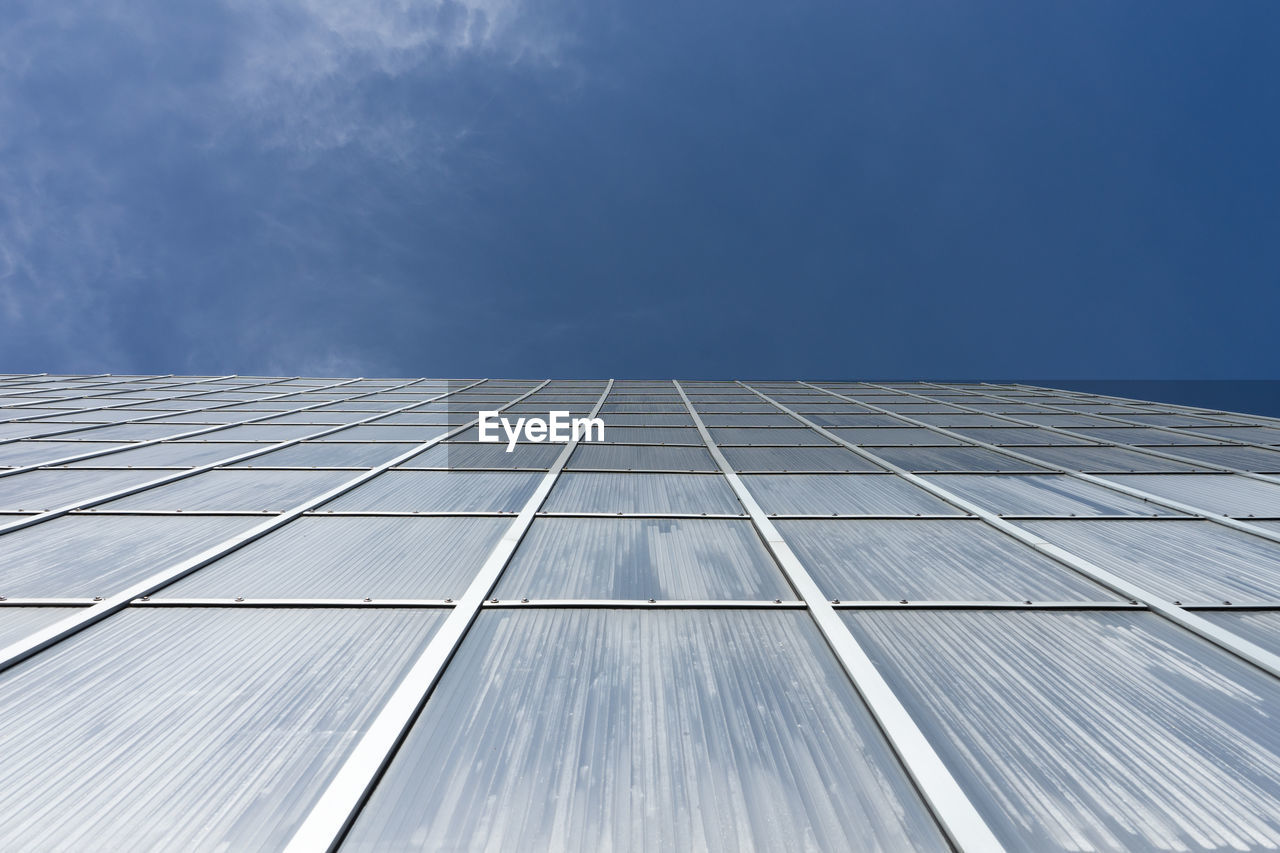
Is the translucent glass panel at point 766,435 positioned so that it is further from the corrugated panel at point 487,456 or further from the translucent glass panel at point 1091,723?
the translucent glass panel at point 1091,723

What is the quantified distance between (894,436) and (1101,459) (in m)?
3.47

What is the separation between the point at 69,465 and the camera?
333 inches

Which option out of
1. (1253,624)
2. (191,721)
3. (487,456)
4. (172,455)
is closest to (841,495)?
(1253,624)

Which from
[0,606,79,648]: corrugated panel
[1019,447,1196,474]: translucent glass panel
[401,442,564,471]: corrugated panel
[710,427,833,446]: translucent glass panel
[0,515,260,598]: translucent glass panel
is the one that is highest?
[1019,447,1196,474]: translucent glass panel

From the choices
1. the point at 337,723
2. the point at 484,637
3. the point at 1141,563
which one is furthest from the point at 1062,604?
the point at 337,723

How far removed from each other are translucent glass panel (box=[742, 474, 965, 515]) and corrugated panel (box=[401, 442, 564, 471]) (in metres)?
3.65

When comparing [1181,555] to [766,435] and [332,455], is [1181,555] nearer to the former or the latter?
[766,435]

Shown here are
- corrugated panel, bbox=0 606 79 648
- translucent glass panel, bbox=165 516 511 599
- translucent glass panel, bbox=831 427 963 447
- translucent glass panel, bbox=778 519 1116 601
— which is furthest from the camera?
translucent glass panel, bbox=831 427 963 447

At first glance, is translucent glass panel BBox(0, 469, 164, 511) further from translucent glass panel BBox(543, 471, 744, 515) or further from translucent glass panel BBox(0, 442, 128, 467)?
translucent glass panel BBox(543, 471, 744, 515)

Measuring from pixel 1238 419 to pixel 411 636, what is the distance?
19716 mm

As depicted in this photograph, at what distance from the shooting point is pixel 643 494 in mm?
7332

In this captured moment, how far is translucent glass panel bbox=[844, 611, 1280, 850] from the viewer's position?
275 cm

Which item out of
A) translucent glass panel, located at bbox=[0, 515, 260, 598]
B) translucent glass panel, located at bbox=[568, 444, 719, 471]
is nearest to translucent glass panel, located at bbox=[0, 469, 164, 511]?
translucent glass panel, located at bbox=[0, 515, 260, 598]

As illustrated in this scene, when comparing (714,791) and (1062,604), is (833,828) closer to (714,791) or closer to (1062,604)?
(714,791)
